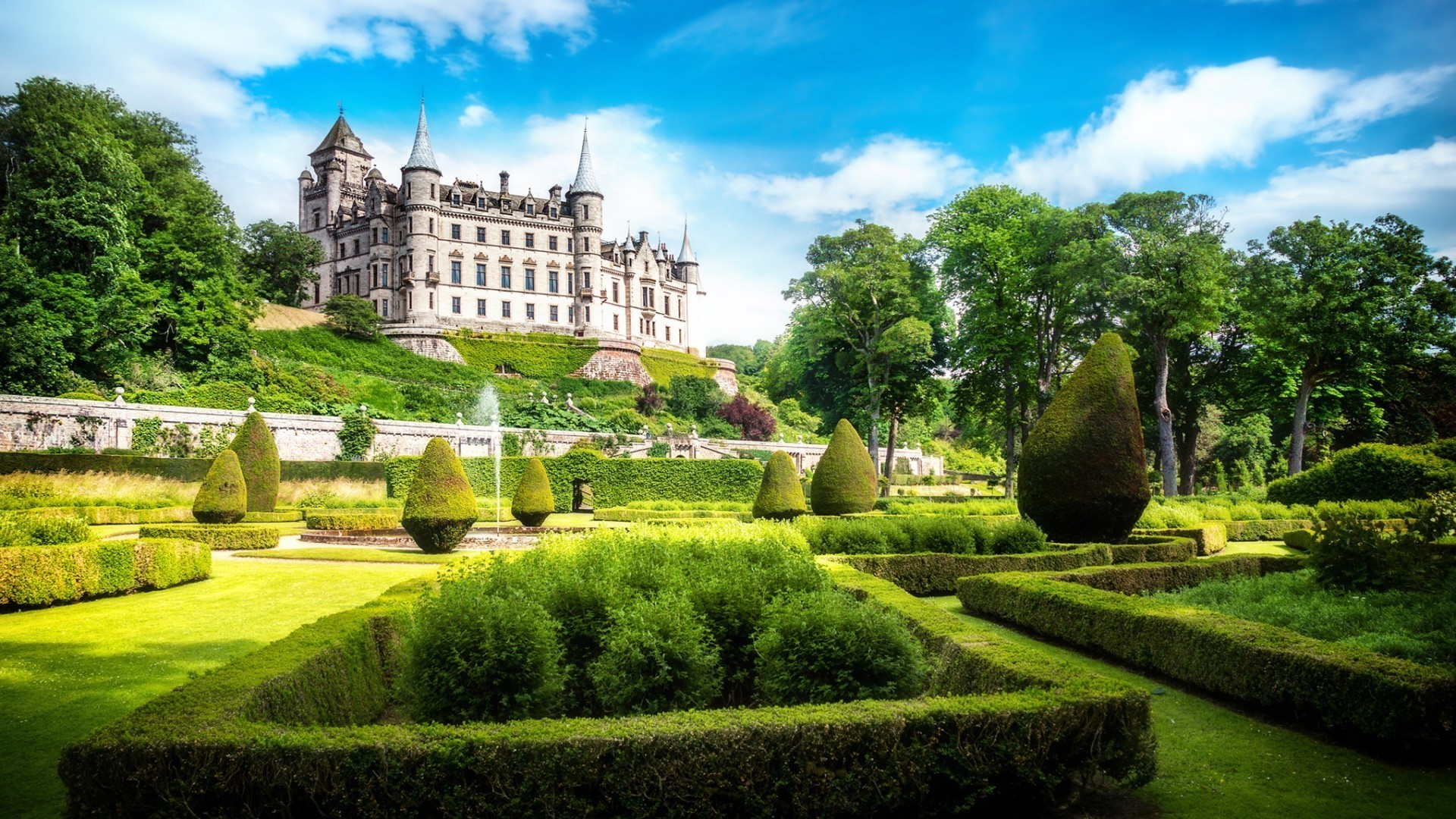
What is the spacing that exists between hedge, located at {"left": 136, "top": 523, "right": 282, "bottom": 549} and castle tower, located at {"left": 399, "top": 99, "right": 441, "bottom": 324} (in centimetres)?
4883

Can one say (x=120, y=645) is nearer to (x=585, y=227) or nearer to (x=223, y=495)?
(x=223, y=495)

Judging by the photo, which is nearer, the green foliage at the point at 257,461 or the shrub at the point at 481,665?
the shrub at the point at 481,665

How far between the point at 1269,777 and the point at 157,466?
2881 cm

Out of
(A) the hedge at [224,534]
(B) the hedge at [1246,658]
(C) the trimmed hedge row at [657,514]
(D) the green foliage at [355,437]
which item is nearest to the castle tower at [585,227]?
(D) the green foliage at [355,437]

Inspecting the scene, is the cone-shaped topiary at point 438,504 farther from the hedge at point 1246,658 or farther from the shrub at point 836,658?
the shrub at point 836,658

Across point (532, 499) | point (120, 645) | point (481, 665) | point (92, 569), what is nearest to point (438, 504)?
point (532, 499)

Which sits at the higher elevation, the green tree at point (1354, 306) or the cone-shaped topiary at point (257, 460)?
the green tree at point (1354, 306)

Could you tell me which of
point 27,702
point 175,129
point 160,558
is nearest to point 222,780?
point 27,702

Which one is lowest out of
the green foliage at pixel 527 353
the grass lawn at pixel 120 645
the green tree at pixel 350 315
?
the grass lawn at pixel 120 645

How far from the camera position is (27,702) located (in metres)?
6.40

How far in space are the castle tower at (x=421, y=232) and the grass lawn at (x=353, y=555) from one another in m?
50.6

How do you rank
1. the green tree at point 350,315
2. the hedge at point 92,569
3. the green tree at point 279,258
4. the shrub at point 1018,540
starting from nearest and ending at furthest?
the hedge at point 92,569
the shrub at point 1018,540
the green tree at point 350,315
the green tree at point 279,258

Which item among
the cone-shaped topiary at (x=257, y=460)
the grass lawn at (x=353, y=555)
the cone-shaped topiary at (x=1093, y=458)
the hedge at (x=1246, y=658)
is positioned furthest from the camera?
the cone-shaped topiary at (x=257, y=460)

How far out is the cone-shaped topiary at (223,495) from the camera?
18.7 m
